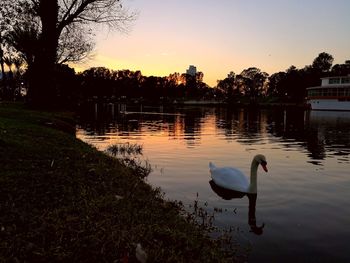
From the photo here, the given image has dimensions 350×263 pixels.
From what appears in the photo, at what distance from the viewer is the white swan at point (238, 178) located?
1203 cm

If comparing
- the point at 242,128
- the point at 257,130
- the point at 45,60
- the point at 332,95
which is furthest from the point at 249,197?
the point at 332,95

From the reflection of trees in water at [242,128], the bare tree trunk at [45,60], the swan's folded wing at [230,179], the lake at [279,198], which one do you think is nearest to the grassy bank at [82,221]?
the lake at [279,198]

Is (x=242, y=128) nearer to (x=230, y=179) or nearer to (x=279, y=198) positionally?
(x=230, y=179)

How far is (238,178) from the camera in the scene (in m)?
12.9

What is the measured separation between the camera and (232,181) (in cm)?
1273

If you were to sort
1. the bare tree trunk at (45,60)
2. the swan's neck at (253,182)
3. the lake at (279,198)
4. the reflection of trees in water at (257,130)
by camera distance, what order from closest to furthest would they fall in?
the lake at (279,198) < the swan's neck at (253,182) < the reflection of trees in water at (257,130) < the bare tree trunk at (45,60)

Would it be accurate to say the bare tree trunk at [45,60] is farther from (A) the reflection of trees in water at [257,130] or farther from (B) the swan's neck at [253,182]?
(B) the swan's neck at [253,182]

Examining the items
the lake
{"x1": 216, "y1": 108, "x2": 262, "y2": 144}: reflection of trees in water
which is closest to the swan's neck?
the lake

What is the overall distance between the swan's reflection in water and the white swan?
0.42 ft

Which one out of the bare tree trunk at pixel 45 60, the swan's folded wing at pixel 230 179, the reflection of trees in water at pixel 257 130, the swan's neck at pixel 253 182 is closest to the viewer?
the swan's neck at pixel 253 182

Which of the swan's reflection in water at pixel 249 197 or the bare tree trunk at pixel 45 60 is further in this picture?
the bare tree trunk at pixel 45 60

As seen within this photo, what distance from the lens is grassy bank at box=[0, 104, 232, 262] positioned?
5.31m

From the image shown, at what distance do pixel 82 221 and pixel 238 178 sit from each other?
24.4ft

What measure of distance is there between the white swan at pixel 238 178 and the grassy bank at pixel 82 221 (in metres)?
3.59
